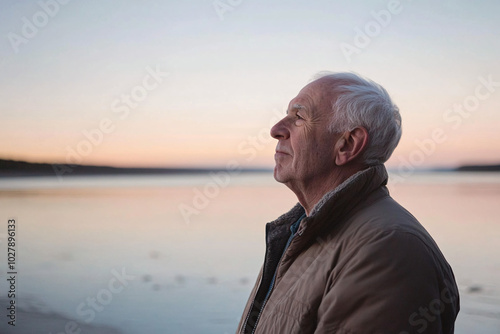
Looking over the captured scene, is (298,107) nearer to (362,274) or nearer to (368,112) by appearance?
(368,112)

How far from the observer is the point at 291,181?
6.11 ft

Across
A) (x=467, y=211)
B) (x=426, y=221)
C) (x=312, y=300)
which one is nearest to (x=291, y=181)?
(x=312, y=300)

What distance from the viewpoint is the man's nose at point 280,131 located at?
191 centimetres

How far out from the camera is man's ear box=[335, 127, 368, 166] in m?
1.77

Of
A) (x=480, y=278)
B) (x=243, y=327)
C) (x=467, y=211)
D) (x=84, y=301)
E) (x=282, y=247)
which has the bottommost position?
(x=467, y=211)

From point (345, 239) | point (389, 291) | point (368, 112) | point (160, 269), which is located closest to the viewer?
point (389, 291)

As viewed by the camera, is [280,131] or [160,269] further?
[160,269]

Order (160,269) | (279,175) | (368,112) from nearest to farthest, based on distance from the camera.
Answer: (368,112), (279,175), (160,269)

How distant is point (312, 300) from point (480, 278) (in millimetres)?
6933

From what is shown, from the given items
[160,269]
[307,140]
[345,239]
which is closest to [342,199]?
[345,239]

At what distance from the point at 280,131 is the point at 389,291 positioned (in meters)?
0.75

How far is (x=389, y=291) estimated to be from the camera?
1347 millimetres

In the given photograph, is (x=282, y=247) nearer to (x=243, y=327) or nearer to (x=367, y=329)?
(x=243, y=327)

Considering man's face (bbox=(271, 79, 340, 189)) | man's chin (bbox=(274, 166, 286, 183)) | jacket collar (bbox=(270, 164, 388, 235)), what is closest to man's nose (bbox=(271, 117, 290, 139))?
man's face (bbox=(271, 79, 340, 189))
